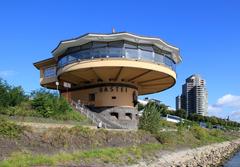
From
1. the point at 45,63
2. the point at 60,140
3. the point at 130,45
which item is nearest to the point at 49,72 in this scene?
the point at 45,63

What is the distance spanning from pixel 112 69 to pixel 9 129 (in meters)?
27.0

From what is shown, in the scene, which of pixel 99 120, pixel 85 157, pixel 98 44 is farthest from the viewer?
pixel 98 44

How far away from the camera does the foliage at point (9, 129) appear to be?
23141 mm

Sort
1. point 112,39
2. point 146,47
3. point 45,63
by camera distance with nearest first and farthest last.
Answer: point 112,39 < point 146,47 < point 45,63

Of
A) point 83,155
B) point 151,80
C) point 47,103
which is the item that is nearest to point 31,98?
point 47,103

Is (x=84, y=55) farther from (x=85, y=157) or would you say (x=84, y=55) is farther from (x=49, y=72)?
(x=85, y=157)

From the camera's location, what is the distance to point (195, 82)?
18212cm

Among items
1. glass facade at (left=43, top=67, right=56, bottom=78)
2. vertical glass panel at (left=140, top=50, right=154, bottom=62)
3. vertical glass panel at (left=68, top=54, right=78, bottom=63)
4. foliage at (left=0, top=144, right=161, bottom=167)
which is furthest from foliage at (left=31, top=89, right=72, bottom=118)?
glass facade at (left=43, top=67, right=56, bottom=78)

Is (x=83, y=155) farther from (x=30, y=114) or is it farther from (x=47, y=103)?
(x=47, y=103)

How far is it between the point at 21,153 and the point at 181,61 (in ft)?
141

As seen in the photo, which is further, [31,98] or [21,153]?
[31,98]

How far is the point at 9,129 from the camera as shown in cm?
2364

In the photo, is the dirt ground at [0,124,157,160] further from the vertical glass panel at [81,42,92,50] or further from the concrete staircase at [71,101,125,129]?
the vertical glass panel at [81,42,92,50]

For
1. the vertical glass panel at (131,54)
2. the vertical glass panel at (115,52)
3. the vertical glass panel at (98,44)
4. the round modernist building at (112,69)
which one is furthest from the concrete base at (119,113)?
the vertical glass panel at (98,44)
